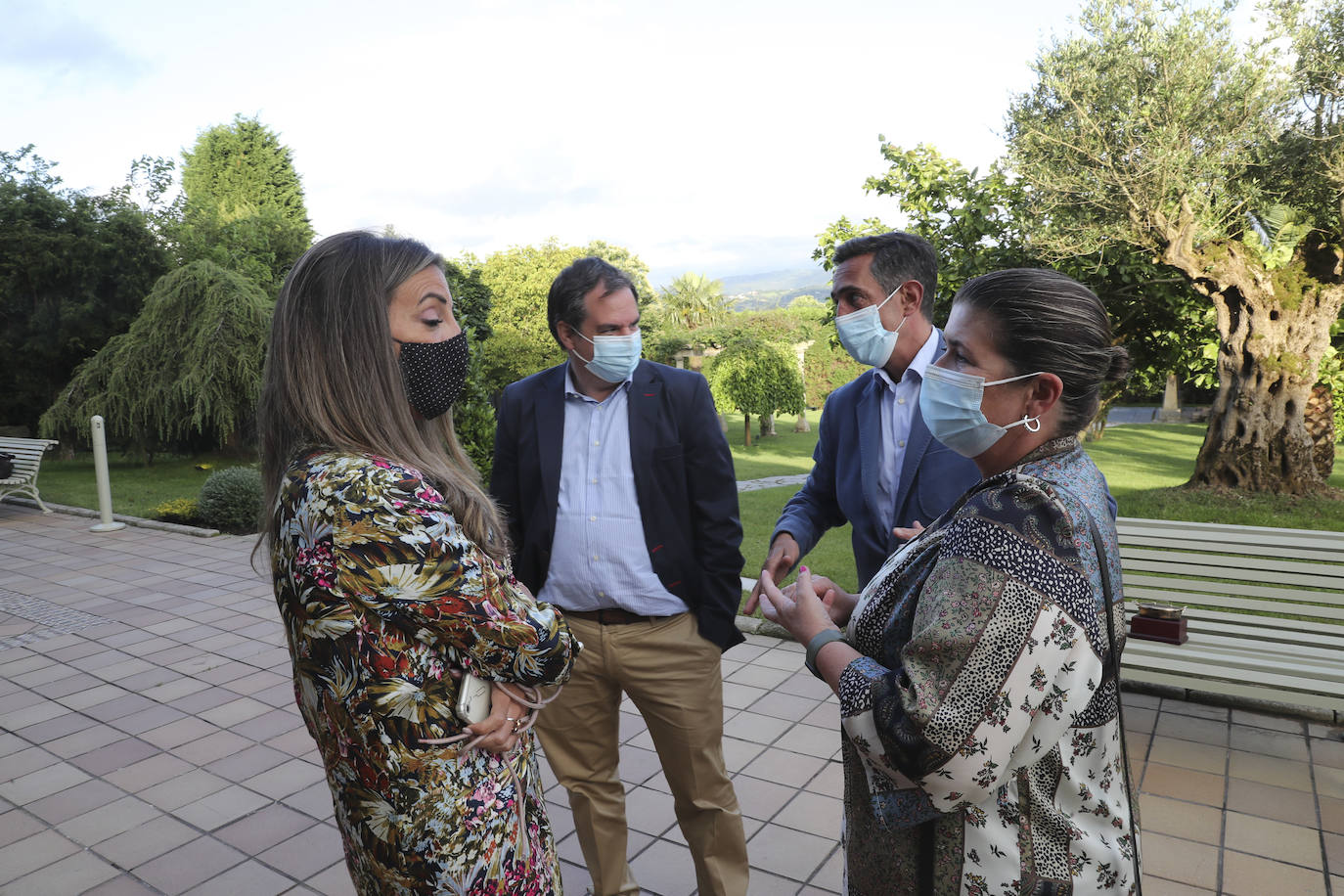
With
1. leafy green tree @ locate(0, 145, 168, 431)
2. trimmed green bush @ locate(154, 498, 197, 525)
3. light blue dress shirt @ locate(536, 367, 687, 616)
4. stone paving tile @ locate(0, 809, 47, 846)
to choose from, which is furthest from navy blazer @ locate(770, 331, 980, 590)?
leafy green tree @ locate(0, 145, 168, 431)

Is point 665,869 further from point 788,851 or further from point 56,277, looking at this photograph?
point 56,277

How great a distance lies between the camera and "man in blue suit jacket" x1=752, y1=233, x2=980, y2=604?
2.34 metres

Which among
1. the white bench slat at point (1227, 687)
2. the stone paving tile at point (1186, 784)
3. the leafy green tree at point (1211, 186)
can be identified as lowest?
the stone paving tile at point (1186, 784)

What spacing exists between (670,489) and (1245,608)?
3203 millimetres

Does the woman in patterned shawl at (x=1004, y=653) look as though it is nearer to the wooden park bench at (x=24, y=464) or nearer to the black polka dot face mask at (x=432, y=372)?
the black polka dot face mask at (x=432, y=372)

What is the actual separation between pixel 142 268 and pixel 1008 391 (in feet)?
67.7

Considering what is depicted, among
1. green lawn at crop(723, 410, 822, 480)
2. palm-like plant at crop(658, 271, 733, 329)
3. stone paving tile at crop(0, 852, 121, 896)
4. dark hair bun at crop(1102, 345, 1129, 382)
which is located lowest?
green lawn at crop(723, 410, 822, 480)

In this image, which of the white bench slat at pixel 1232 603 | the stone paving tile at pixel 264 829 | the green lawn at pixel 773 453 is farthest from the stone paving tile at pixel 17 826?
the green lawn at pixel 773 453

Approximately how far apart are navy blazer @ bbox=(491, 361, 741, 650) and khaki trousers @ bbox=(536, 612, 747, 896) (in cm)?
13

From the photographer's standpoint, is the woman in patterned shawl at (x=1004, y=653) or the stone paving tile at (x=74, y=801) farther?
the stone paving tile at (x=74, y=801)

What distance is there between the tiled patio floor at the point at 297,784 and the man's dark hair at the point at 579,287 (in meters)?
1.89

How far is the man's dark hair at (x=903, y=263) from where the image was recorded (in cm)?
254

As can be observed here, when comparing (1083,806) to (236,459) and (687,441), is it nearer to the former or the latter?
(687,441)

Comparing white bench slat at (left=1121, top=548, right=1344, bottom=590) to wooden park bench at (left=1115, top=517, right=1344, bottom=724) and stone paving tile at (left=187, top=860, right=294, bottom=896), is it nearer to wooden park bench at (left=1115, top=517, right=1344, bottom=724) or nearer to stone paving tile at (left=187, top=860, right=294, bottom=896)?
wooden park bench at (left=1115, top=517, right=1344, bottom=724)
